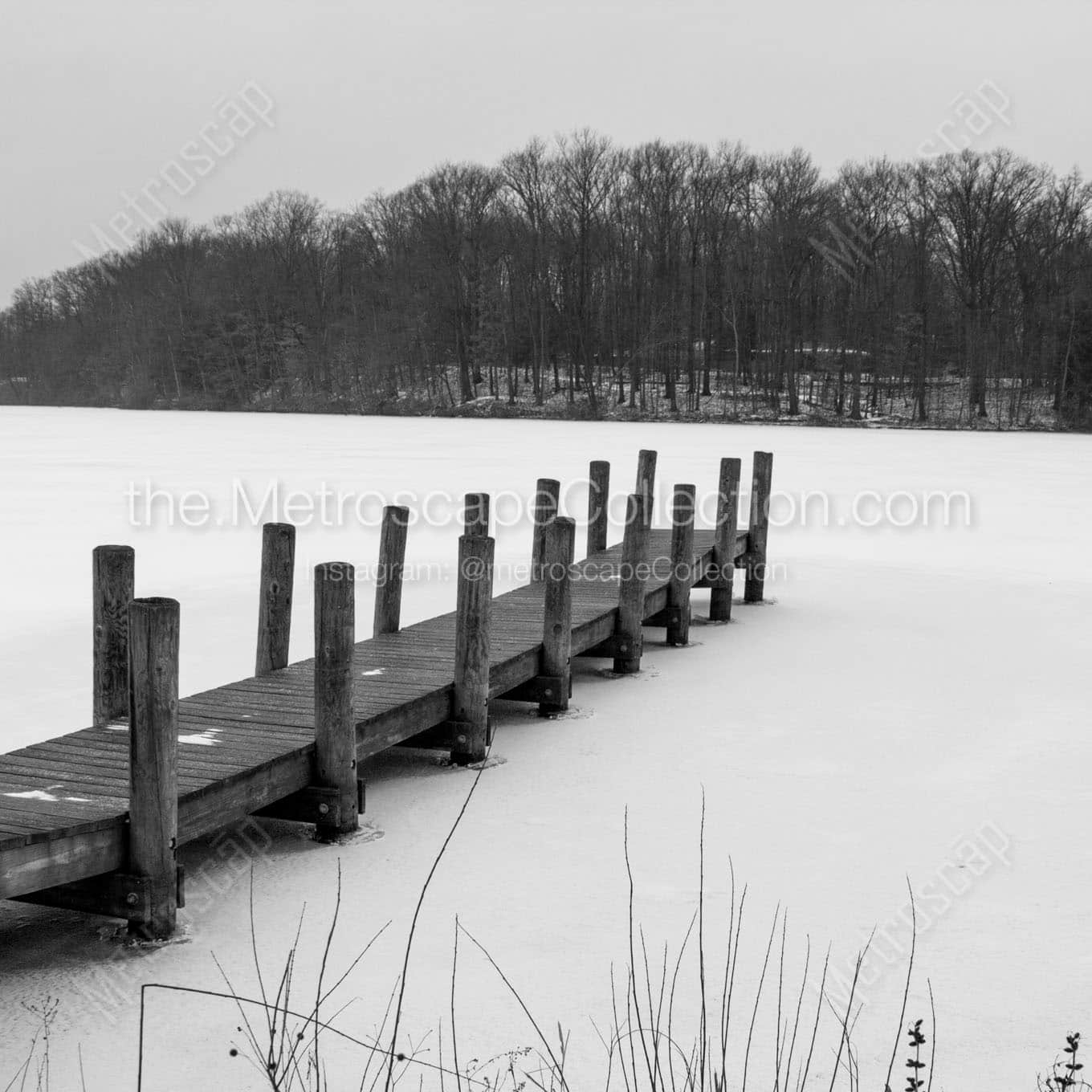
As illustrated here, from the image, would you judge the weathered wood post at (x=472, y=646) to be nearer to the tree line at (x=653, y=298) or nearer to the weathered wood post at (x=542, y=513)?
the weathered wood post at (x=542, y=513)

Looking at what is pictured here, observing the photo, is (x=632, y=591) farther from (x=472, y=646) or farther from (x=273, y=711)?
(x=273, y=711)

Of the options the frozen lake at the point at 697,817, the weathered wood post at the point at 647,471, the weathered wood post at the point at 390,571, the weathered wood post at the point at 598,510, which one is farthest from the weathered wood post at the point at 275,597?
the weathered wood post at the point at 598,510

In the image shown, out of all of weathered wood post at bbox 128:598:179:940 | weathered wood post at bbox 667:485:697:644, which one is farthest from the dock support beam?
weathered wood post at bbox 128:598:179:940

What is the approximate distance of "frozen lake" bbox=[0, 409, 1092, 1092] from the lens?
13.8 feet

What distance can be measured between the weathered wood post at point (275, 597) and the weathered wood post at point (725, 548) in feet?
16.6

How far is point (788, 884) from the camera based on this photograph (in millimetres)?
5227

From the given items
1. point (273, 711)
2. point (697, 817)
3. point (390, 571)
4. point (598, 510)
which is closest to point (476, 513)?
point (390, 571)

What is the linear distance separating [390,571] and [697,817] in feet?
8.70

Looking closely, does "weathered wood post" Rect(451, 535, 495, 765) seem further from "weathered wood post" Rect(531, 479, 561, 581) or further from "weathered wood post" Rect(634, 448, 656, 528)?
"weathered wood post" Rect(634, 448, 656, 528)

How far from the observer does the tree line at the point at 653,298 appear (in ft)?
185

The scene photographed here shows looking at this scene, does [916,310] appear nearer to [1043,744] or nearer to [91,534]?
[91,534]

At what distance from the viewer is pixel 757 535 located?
12141mm

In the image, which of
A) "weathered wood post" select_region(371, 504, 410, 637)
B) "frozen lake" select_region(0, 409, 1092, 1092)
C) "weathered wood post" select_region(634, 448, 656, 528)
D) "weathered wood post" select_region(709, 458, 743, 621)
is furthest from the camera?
"weathered wood post" select_region(709, 458, 743, 621)

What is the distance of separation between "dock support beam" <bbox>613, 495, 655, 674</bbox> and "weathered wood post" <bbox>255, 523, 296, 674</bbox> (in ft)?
8.73
